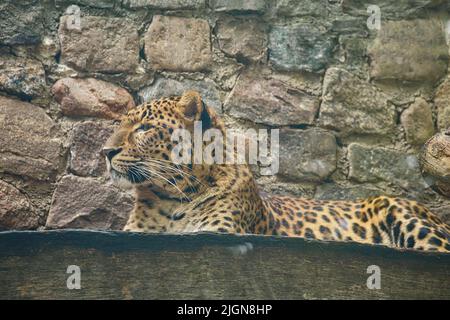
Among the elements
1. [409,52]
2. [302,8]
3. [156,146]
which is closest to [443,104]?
[409,52]

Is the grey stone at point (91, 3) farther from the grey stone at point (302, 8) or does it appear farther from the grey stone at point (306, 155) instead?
the grey stone at point (306, 155)

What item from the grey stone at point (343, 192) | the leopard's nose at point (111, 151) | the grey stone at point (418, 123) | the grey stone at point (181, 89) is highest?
the grey stone at point (181, 89)

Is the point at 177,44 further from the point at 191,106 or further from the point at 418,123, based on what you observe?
the point at 418,123

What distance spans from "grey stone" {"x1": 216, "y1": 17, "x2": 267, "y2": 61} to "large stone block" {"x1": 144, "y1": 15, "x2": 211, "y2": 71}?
0.11 meters

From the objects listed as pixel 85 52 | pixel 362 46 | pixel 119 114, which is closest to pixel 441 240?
pixel 362 46

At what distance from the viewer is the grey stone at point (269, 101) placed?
18.8 feet

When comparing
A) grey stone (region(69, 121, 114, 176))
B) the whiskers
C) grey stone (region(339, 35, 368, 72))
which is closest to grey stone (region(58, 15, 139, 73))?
grey stone (region(69, 121, 114, 176))

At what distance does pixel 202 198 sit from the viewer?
4.94 m

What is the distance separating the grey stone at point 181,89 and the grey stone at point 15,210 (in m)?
1.04

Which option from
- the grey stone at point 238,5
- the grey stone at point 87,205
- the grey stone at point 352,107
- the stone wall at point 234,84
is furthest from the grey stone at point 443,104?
the grey stone at point 87,205

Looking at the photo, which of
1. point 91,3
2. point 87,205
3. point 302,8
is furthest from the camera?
point 302,8

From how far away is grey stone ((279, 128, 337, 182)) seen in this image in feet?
18.8

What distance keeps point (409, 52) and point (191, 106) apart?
5.81ft
